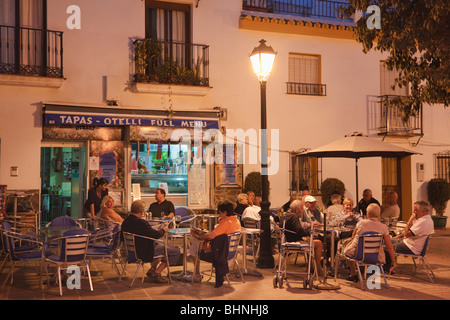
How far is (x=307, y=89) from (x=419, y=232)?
7681 millimetres

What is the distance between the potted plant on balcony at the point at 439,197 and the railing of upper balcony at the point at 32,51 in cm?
1198

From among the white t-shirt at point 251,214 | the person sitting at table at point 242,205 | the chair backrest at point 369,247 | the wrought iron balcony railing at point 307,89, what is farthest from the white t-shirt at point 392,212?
the wrought iron balcony railing at point 307,89

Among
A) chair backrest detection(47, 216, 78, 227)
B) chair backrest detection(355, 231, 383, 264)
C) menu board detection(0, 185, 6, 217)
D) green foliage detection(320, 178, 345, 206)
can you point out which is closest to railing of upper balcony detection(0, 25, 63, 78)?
menu board detection(0, 185, 6, 217)

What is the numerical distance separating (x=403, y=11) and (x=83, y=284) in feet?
25.3

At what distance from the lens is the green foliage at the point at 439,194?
659 inches

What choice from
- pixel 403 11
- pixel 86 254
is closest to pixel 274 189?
pixel 403 11

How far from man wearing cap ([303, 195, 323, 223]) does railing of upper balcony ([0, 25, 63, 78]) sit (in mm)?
6715

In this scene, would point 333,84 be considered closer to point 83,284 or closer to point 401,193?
point 401,193

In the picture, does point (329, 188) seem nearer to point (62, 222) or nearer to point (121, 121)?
point (121, 121)

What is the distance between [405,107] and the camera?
1080 cm

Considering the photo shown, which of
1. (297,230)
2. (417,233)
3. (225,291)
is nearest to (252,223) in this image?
(297,230)

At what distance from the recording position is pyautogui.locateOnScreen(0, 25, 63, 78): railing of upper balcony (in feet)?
40.9

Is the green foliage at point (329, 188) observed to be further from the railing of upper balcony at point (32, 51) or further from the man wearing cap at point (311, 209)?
the railing of upper balcony at point (32, 51)
